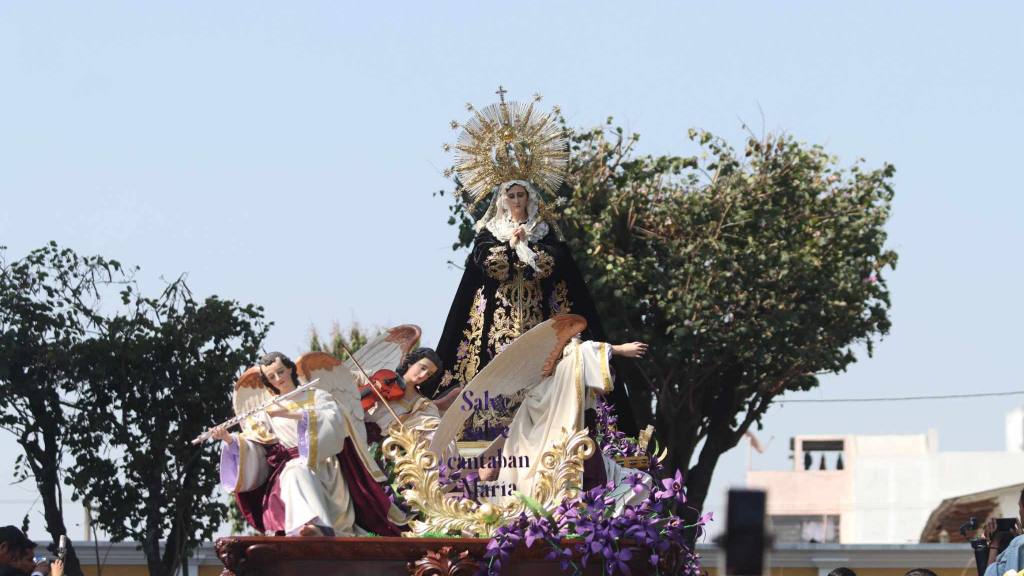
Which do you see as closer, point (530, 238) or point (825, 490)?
point (530, 238)

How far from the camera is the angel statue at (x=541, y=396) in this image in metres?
12.6

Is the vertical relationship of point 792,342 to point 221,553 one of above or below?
above

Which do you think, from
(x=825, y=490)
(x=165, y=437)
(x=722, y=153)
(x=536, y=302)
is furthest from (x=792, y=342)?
(x=825, y=490)

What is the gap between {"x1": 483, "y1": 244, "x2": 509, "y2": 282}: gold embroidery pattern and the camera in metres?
13.9

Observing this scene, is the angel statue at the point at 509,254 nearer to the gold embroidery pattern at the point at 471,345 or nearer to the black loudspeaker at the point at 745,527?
the gold embroidery pattern at the point at 471,345

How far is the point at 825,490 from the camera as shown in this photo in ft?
171

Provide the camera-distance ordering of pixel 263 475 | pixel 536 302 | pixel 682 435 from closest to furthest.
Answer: pixel 263 475 < pixel 536 302 < pixel 682 435

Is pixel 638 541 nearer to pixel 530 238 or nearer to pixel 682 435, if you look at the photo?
pixel 530 238

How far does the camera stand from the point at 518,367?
1305cm

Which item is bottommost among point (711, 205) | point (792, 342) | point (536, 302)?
point (536, 302)

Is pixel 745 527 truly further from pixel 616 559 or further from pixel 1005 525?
pixel 1005 525

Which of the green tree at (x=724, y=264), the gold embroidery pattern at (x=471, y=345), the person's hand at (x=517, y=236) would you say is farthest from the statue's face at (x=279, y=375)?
the green tree at (x=724, y=264)

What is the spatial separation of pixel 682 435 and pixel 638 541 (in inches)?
570

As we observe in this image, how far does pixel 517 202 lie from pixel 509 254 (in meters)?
0.42
